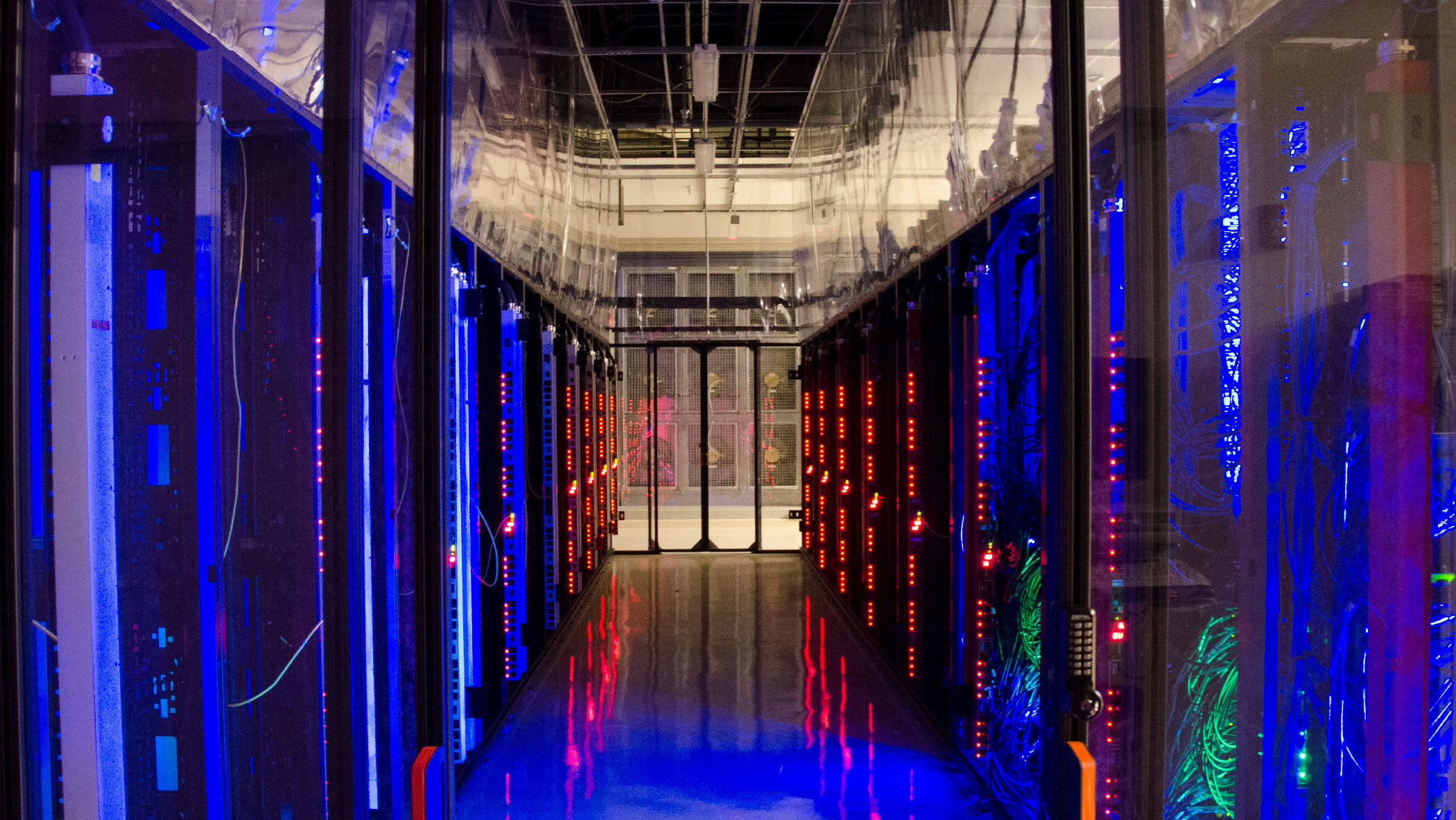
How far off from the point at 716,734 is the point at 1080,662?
246 centimetres

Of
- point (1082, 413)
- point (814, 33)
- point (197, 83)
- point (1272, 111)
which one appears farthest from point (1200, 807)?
point (814, 33)

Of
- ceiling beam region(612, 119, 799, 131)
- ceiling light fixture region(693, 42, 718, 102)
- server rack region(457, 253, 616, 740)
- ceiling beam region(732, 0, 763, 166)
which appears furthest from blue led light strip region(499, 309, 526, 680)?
ceiling beam region(612, 119, 799, 131)

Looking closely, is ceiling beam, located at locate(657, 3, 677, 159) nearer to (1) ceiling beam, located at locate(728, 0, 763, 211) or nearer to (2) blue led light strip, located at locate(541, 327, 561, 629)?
(1) ceiling beam, located at locate(728, 0, 763, 211)

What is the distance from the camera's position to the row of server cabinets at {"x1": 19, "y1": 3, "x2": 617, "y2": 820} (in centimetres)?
187

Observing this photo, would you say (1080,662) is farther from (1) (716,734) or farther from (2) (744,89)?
(2) (744,89)

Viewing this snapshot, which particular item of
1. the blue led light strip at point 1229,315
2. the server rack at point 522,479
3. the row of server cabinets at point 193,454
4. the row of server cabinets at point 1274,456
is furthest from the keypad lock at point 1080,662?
the server rack at point 522,479

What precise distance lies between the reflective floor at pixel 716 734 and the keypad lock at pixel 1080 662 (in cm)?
160

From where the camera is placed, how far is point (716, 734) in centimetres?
384

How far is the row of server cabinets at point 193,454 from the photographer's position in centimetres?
187

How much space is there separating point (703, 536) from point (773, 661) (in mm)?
4095

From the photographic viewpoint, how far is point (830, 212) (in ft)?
20.8

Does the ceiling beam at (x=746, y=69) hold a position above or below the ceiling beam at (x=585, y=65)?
above

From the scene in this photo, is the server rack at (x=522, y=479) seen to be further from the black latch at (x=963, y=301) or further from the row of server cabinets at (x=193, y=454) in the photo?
the black latch at (x=963, y=301)

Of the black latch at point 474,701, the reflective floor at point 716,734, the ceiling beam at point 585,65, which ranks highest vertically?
the ceiling beam at point 585,65
